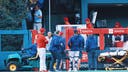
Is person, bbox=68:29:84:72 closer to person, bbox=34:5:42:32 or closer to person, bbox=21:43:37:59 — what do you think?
person, bbox=21:43:37:59

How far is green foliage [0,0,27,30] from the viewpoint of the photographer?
1053 inches

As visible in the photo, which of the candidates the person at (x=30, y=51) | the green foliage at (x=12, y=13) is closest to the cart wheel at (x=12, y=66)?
the person at (x=30, y=51)

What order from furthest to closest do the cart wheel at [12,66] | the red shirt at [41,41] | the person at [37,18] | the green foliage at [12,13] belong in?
the person at [37,18]
the green foliage at [12,13]
the cart wheel at [12,66]
the red shirt at [41,41]

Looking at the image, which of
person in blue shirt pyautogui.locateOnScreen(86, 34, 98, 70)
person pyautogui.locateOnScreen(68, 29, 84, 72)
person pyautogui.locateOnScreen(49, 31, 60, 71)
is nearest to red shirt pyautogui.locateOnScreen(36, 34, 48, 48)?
person pyautogui.locateOnScreen(49, 31, 60, 71)

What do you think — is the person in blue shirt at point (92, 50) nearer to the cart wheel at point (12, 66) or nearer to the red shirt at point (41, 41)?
the red shirt at point (41, 41)

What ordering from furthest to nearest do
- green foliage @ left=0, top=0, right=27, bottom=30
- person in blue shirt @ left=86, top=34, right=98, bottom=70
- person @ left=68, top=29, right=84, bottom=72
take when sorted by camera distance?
green foliage @ left=0, top=0, right=27, bottom=30 < person in blue shirt @ left=86, top=34, right=98, bottom=70 < person @ left=68, top=29, right=84, bottom=72

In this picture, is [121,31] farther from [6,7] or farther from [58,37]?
[6,7]

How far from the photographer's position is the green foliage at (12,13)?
87.8 feet

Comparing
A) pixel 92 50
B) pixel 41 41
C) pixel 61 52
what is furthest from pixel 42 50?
pixel 92 50

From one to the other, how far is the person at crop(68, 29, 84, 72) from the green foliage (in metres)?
4.87

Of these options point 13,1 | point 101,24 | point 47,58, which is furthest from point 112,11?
point 47,58

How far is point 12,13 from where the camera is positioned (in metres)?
27.7

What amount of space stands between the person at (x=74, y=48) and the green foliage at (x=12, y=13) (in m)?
4.87

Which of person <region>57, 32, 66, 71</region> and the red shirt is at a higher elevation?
the red shirt
